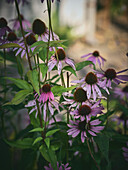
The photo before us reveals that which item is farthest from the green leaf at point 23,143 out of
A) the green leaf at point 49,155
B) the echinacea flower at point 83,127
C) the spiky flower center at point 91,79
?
the spiky flower center at point 91,79

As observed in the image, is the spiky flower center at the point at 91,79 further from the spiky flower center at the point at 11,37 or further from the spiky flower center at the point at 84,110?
the spiky flower center at the point at 11,37

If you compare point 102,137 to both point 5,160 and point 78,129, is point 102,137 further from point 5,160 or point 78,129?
point 5,160

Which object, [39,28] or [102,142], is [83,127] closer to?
[102,142]

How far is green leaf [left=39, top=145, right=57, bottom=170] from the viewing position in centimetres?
58

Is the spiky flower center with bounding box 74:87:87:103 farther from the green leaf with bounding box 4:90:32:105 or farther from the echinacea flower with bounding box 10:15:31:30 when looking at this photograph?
the echinacea flower with bounding box 10:15:31:30

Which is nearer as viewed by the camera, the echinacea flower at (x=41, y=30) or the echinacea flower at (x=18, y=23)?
the echinacea flower at (x=41, y=30)

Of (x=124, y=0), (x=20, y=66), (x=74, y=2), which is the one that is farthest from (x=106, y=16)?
(x=20, y=66)

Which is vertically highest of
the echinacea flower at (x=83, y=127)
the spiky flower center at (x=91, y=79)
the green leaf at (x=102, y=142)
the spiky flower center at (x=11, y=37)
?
the spiky flower center at (x=11, y=37)

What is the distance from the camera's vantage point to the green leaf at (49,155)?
1.91 ft

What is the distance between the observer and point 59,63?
0.57 meters

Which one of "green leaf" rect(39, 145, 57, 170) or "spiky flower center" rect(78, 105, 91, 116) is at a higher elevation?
"spiky flower center" rect(78, 105, 91, 116)

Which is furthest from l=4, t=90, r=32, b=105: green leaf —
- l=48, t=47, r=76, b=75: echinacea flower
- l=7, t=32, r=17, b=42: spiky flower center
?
l=7, t=32, r=17, b=42: spiky flower center

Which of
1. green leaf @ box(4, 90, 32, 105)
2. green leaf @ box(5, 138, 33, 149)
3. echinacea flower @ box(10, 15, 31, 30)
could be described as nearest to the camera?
green leaf @ box(4, 90, 32, 105)

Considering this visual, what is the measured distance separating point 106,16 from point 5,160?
12.8 ft
